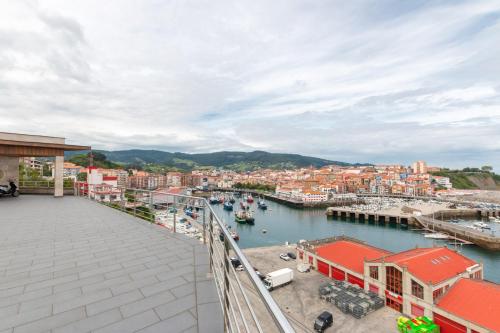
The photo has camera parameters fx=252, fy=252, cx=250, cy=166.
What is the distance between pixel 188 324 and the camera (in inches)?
85.8

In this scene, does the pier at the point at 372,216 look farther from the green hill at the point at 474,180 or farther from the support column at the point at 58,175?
the green hill at the point at 474,180

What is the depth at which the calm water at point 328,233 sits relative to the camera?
30188 millimetres

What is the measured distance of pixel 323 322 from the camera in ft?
39.1

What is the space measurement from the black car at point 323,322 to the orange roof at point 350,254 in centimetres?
560

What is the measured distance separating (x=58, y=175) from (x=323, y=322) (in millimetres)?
15045

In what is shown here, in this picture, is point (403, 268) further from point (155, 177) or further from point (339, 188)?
point (155, 177)

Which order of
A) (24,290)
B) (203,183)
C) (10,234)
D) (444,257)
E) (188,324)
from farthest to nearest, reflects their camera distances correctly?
(203,183)
(444,257)
(10,234)
(24,290)
(188,324)

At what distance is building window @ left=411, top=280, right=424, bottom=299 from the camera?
1323cm

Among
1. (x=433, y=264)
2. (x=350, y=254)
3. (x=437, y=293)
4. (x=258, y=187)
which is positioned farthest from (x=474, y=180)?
(x=437, y=293)

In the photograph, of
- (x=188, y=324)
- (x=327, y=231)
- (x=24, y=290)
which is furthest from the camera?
(x=327, y=231)

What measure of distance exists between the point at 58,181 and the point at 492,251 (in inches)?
1751

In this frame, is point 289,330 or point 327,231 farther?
point 327,231

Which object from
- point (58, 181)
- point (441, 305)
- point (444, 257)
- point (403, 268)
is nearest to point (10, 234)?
point (58, 181)

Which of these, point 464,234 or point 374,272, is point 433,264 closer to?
point 374,272
